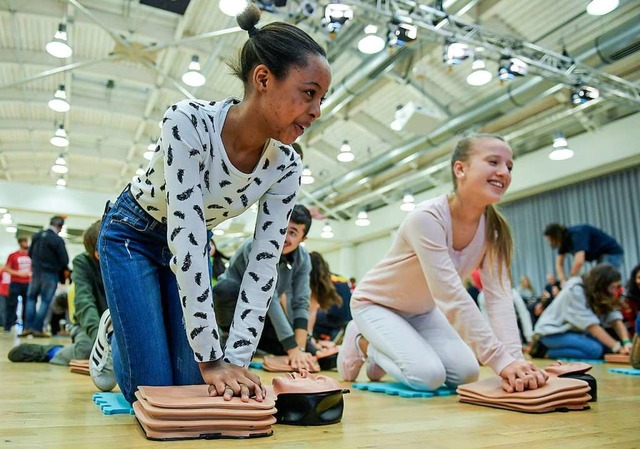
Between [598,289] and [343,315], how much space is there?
2.40m

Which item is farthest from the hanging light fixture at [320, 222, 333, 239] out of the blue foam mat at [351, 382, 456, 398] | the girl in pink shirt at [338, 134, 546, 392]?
the blue foam mat at [351, 382, 456, 398]

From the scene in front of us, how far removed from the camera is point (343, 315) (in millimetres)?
5500

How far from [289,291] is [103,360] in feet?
4.88

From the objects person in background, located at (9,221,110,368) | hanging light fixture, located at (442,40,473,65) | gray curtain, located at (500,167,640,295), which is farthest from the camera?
gray curtain, located at (500,167,640,295)

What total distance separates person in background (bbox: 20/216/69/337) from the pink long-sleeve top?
4.40 meters

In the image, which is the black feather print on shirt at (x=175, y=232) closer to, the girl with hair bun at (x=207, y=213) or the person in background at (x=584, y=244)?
the girl with hair bun at (x=207, y=213)

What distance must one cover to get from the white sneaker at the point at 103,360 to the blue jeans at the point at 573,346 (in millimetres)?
3890

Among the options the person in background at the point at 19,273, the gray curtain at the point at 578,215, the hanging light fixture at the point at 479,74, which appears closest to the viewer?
the hanging light fixture at the point at 479,74

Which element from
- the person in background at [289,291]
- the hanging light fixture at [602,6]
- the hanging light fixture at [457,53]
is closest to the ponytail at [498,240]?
the person in background at [289,291]

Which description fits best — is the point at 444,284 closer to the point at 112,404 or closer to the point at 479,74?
the point at 112,404

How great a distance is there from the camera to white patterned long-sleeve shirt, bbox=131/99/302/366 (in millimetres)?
1289

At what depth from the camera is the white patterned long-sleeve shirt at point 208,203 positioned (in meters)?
1.29

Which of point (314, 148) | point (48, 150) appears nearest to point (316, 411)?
point (314, 148)

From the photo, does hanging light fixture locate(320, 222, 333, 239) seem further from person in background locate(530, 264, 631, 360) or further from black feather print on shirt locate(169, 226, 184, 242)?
black feather print on shirt locate(169, 226, 184, 242)
